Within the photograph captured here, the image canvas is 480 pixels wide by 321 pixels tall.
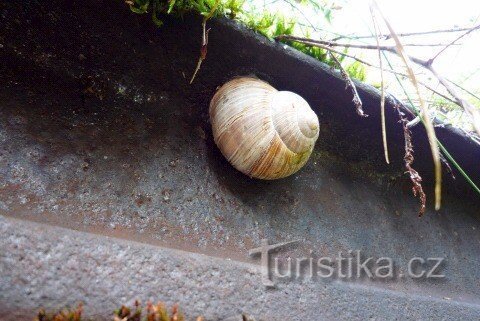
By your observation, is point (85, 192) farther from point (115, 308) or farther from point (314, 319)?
point (314, 319)

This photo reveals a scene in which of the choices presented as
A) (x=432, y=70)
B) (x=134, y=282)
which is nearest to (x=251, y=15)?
(x=432, y=70)

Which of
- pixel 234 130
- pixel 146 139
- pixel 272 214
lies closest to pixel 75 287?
pixel 146 139

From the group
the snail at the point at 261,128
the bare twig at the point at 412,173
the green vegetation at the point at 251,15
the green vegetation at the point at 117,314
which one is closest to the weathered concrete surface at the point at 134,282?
the green vegetation at the point at 117,314

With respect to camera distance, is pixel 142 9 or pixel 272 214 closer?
pixel 142 9

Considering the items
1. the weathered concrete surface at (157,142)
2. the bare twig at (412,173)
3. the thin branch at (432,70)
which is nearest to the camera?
the thin branch at (432,70)

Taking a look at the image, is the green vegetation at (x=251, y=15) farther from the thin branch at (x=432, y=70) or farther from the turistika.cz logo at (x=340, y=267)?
the turistika.cz logo at (x=340, y=267)

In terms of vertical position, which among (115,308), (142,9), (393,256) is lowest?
(393,256)
